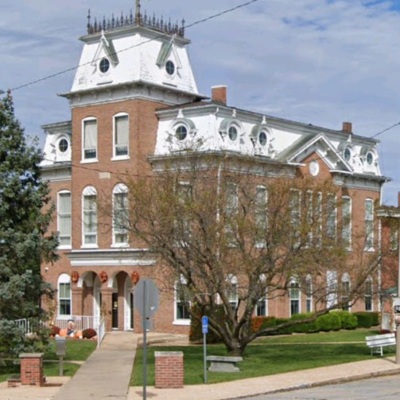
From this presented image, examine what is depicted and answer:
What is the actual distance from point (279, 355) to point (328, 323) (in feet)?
48.2

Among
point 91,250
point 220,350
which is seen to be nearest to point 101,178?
point 91,250

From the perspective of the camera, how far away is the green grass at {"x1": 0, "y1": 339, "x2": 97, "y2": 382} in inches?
1154

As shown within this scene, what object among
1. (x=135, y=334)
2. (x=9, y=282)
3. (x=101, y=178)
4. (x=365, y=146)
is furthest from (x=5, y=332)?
(x=365, y=146)

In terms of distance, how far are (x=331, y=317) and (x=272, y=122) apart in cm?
1024

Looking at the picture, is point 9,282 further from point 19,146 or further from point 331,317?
point 331,317

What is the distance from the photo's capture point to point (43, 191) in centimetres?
3050

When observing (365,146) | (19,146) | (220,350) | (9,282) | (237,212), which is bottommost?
(220,350)

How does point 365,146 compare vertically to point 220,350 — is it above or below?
above

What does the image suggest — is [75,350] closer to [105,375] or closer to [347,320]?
[105,375]

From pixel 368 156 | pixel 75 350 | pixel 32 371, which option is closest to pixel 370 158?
pixel 368 156

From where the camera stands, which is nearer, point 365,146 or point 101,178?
point 101,178

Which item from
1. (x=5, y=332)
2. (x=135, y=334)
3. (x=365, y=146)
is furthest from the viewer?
(x=365, y=146)

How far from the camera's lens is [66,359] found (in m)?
33.4

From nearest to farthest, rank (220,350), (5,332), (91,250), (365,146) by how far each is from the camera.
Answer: (5,332)
(220,350)
(91,250)
(365,146)
